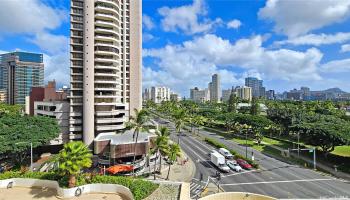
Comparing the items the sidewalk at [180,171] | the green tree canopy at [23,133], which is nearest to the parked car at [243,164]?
the sidewalk at [180,171]

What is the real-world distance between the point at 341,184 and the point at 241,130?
6546cm

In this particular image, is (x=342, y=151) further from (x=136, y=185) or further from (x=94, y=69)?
(x=94, y=69)

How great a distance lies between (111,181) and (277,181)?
37.0 m

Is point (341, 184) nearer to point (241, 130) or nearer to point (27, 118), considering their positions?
point (241, 130)

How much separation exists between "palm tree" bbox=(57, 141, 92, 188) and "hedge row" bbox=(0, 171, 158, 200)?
145 cm

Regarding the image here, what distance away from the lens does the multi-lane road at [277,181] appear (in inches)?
2015

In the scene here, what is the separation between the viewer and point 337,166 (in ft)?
227

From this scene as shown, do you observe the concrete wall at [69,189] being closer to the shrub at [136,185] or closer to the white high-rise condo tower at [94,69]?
the shrub at [136,185]

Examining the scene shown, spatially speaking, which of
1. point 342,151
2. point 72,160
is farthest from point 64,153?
point 342,151

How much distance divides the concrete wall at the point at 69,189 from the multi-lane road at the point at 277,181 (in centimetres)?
1796

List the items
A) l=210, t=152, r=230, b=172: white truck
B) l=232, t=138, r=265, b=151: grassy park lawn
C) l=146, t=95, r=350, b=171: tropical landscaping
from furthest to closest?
l=232, t=138, r=265, b=151: grassy park lawn < l=146, t=95, r=350, b=171: tropical landscaping < l=210, t=152, r=230, b=172: white truck

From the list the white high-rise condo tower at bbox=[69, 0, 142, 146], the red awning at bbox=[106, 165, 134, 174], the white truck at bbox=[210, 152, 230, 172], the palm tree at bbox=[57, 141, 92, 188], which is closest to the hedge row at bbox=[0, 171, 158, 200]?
the palm tree at bbox=[57, 141, 92, 188]

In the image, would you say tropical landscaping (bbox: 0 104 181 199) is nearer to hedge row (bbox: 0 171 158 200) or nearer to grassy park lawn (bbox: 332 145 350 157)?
hedge row (bbox: 0 171 158 200)

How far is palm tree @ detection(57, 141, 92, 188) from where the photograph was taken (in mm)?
34719
